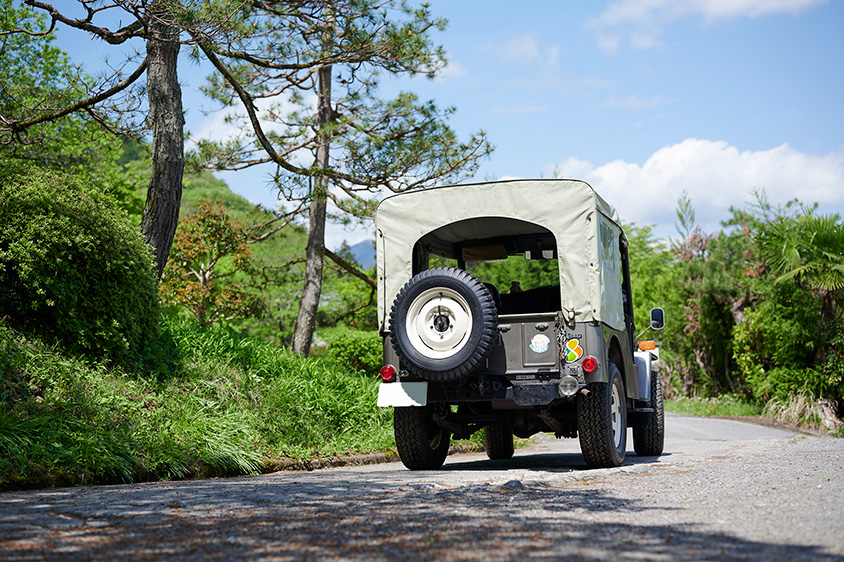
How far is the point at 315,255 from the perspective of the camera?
17.8 m

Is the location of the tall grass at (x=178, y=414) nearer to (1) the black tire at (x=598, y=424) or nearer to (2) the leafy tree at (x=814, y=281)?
(1) the black tire at (x=598, y=424)

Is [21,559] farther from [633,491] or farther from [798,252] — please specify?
[798,252]

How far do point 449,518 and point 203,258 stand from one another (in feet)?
66.5

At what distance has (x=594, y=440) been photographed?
7.66 m

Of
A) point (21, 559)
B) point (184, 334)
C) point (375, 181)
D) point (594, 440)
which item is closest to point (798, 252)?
point (375, 181)

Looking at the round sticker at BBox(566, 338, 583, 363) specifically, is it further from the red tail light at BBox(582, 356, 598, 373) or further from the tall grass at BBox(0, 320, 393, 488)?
the tall grass at BBox(0, 320, 393, 488)

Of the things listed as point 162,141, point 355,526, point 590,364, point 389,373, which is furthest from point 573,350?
point 162,141

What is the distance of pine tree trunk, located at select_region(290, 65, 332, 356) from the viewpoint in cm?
1734

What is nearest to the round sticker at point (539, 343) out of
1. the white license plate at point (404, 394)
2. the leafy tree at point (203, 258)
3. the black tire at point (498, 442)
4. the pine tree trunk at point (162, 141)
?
the white license plate at point (404, 394)

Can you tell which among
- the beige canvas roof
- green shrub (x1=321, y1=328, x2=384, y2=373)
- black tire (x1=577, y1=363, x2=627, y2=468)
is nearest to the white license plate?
the beige canvas roof

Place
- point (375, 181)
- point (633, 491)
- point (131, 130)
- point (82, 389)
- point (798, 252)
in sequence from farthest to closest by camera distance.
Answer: point (798, 252) < point (375, 181) < point (131, 130) < point (82, 389) < point (633, 491)

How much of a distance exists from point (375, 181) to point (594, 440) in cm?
927

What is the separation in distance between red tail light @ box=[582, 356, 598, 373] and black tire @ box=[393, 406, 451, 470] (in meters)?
1.90

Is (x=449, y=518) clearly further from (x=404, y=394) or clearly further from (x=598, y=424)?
(x=598, y=424)
